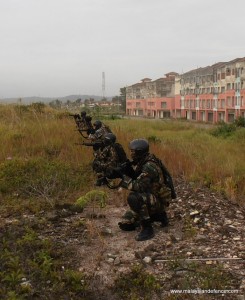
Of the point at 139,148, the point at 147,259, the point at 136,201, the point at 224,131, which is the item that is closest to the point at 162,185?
the point at 136,201

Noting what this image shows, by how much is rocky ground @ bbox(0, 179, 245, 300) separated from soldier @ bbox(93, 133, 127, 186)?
0.97m

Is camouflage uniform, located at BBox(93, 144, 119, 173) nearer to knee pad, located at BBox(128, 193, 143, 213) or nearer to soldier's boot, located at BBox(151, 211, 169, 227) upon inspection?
soldier's boot, located at BBox(151, 211, 169, 227)

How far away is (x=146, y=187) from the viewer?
14.0ft

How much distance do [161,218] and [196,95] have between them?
4495 centimetres

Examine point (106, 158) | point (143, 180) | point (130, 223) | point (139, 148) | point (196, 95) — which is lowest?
point (130, 223)

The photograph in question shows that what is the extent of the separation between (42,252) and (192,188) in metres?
3.41

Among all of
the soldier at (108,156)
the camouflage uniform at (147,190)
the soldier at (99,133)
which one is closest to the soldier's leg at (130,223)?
the camouflage uniform at (147,190)

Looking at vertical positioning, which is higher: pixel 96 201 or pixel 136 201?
pixel 136 201

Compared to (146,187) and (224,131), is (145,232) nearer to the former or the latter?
(146,187)

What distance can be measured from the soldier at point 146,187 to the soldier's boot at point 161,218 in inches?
5.7

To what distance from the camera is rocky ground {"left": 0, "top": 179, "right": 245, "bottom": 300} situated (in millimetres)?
3346

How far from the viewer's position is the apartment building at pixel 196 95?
3850 cm

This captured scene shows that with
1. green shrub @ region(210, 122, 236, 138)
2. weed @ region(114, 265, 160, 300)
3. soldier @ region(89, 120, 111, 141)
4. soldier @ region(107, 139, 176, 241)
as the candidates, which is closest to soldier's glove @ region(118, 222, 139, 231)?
soldier @ region(107, 139, 176, 241)

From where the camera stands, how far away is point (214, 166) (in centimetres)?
786
